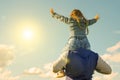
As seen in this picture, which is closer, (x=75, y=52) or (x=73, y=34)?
(x=75, y=52)

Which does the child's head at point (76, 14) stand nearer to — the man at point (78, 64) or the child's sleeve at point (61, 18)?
the child's sleeve at point (61, 18)

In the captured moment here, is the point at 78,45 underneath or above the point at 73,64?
above

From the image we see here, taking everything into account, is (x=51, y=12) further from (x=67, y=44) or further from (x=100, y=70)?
(x=100, y=70)

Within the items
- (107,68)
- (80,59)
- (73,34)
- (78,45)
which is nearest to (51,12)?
(73,34)

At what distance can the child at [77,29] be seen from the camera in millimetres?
7178

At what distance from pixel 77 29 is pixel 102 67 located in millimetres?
1463

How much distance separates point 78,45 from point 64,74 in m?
0.98

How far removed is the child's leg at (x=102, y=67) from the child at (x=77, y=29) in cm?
54

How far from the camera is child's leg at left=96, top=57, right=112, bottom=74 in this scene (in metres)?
7.00

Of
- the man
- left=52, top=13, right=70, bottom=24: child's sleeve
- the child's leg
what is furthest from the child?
the child's leg

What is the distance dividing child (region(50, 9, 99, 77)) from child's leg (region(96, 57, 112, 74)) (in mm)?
544

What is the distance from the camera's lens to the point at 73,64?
6680 millimetres

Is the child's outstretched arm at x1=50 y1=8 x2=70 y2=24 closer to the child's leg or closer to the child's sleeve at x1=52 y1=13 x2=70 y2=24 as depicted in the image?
the child's sleeve at x1=52 y1=13 x2=70 y2=24

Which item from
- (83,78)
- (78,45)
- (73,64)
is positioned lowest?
(83,78)
